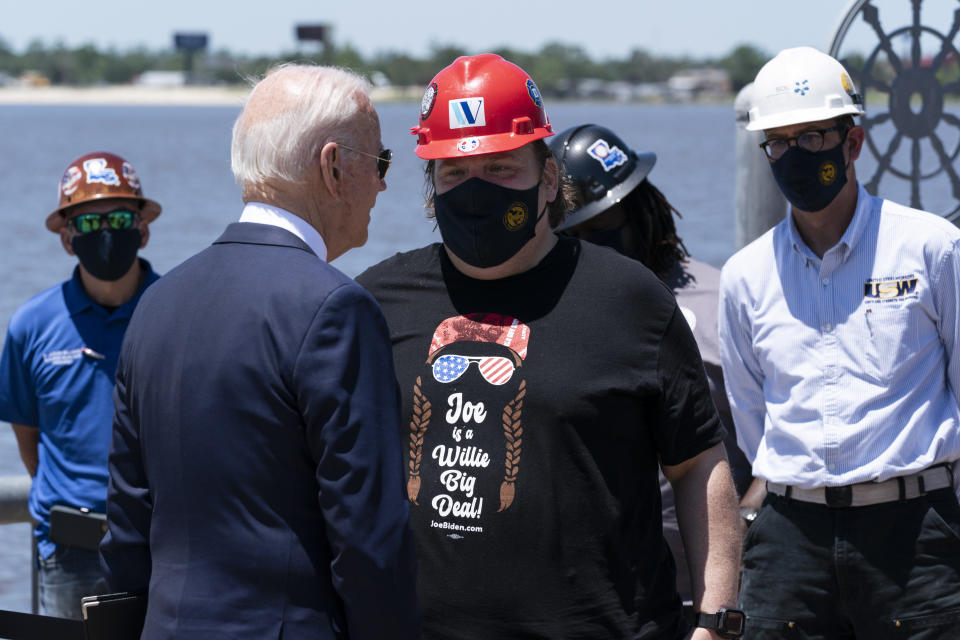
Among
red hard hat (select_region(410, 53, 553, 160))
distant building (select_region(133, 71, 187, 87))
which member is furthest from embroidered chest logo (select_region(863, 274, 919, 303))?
distant building (select_region(133, 71, 187, 87))

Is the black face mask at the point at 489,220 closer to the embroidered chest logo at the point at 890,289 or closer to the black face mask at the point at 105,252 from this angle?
the embroidered chest logo at the point at 890,289

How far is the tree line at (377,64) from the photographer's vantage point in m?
151

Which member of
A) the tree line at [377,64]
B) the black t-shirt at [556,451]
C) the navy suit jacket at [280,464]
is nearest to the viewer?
the navy suit jacket at [280,464]

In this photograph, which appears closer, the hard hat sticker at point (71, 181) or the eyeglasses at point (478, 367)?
the eyeglasses at point (478, 367)

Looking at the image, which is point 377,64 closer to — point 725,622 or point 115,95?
point 115,95

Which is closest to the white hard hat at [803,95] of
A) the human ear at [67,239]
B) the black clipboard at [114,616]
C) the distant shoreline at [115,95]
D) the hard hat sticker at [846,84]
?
the hard hat sticker at [846,84]

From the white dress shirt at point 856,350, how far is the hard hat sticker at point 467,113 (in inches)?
53.9

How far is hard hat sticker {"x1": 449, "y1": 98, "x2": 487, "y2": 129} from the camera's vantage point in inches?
125

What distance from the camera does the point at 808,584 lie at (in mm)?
4035

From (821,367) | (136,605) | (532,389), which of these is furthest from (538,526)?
(821,367)

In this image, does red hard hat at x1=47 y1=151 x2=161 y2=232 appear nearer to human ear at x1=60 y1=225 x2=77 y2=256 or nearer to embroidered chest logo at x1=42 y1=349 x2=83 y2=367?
human ear at x1=60 y1=225 x2=77 y2=256

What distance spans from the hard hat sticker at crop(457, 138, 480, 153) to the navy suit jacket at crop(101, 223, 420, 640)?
2.34 ft

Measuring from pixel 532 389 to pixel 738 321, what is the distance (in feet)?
4.63

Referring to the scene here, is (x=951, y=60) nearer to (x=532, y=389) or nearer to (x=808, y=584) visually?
(x=808, y=584)
